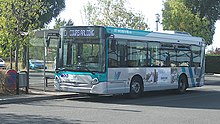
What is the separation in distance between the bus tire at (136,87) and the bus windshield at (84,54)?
2.07 meters

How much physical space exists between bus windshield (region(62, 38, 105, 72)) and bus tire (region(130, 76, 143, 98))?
207 cm

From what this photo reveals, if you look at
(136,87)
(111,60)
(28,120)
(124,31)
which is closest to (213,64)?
(136,87)

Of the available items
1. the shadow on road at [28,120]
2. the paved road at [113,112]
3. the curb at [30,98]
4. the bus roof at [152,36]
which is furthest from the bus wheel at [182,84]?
the shadow on road at [28,120]

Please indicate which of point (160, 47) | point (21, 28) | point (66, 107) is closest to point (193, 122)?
point (66, 107)

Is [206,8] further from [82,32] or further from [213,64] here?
[82,32]

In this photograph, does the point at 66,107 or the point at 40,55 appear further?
the point at 40,55

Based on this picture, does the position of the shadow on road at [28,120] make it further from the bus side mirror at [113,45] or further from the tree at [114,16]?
the tree at [114,16]

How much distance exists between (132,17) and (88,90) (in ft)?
66.9

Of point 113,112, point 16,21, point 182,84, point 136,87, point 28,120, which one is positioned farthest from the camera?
point 182,84

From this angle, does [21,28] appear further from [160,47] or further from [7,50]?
[160,47]

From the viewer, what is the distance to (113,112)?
42.2 feet

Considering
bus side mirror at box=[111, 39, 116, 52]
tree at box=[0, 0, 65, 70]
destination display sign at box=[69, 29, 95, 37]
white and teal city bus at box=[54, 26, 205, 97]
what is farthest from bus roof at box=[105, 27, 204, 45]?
tree at box=[0, 0, 65, 70]

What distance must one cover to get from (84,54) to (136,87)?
9.60 feet

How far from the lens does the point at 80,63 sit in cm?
1598
